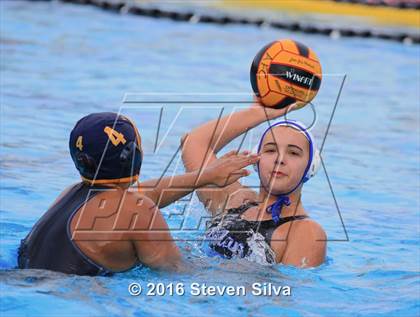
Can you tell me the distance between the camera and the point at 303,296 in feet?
15.7

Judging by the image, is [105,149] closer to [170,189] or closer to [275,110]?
[170,189]

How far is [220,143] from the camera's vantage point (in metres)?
5.38

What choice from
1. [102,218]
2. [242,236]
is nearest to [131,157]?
[102,218]

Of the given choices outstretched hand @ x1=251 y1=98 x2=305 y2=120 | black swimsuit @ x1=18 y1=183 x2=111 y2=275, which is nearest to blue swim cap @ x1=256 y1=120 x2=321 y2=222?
outstretched hand @ x1=251 y1=98 x2=305 y2=120

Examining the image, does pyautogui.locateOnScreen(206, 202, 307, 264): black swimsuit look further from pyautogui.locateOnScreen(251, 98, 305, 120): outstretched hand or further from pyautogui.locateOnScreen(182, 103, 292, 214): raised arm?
pyautogui.locateOnScreen(251, 98, 305, 120): outstretched hand

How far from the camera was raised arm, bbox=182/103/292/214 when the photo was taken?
Answer: 5.29 metres

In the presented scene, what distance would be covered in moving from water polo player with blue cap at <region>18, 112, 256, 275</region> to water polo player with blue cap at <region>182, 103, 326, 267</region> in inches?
27.0

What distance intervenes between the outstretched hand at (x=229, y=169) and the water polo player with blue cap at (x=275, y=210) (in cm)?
32

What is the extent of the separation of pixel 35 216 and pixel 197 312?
208 cm

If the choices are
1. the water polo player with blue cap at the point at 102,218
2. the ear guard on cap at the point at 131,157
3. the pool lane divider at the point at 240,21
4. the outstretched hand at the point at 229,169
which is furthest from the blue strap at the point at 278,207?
the pool lane divider at the point at 240,21

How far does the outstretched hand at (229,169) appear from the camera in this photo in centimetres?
453

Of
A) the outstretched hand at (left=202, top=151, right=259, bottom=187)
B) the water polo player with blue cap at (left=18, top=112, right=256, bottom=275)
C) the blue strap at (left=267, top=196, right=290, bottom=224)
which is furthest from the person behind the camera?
the blue strap at (left=267, top=196, right=290, bottom=224)

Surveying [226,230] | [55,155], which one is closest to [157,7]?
[55,155]

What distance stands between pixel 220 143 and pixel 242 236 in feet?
1.98
